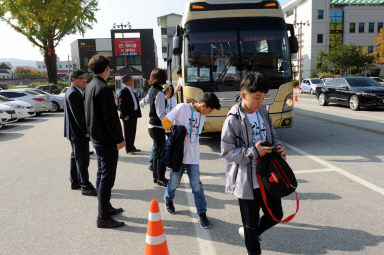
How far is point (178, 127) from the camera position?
10.9 feet

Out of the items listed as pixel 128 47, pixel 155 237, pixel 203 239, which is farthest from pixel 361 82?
pixel 128 47

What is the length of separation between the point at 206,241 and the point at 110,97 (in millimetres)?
1883

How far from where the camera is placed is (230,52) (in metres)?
6.78

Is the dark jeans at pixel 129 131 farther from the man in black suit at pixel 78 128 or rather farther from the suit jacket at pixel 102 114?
the suit jacket at pixel 102 114

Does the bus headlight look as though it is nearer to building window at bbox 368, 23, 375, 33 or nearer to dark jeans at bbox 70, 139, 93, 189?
dark jeans at bbox 70, 139, 93, 189

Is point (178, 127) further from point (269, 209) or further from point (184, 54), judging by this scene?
point (184, 54)

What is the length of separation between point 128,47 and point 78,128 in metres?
59.8

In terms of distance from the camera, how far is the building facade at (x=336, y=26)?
6053 centimetres

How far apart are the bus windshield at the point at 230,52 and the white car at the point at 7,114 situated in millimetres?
8697

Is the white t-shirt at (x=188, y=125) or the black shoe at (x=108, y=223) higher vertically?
the white t-shirt at (x=188, y=125)

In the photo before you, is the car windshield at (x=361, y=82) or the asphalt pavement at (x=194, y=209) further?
the car windshield at (x=361, y=82)

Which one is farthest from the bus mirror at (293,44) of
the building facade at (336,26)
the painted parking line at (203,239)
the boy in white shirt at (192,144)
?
the building facade at (336,26)

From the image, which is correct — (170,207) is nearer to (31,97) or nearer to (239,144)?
(239,144)

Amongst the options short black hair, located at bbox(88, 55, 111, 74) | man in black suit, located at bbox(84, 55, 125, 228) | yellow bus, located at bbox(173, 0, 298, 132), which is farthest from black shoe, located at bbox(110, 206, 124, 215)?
yellow bus, located at bbox(173, 0, 298, 132)
